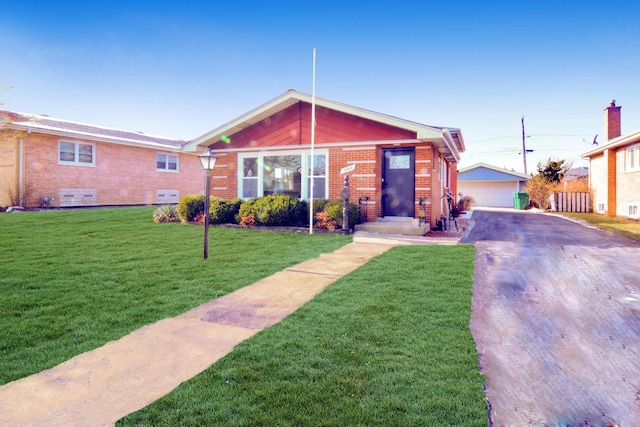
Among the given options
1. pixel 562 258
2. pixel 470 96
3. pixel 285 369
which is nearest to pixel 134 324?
pixel 285 369

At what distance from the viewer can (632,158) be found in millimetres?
17109

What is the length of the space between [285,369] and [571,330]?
2969 mm

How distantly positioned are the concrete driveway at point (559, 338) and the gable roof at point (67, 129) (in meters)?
14.5

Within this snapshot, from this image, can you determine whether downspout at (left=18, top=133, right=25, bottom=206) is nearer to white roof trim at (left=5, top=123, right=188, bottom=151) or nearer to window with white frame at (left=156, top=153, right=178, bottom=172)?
white roof trim at (left=5, top=123, right=188, bottom=151)

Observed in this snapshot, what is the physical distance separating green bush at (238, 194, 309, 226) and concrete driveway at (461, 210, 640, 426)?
5.81m

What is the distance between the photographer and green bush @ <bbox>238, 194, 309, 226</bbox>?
38.2 feet

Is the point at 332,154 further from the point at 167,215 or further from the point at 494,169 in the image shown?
the point at 494,169

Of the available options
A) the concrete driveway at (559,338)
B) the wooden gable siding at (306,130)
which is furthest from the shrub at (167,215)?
the concrete driveway at (559,338)

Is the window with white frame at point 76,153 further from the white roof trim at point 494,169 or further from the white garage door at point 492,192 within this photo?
the white garage door at point 492,192

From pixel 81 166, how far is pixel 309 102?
12610 millimetres

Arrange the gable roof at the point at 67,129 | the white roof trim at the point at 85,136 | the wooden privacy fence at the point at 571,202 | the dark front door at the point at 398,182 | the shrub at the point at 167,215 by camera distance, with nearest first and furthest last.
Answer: the dark front door at the point at 398,182, the shrub at the point at 167,215, the white roof trim at the point at 85,136, the gable roof at the point at 67,129, the wooden privacy fence at the point at 571,202

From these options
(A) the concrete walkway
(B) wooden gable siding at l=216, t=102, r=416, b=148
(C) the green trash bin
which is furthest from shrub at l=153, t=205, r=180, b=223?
(C) the green trash bin

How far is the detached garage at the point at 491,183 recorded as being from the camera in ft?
109

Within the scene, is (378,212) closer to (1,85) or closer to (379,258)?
(379,258)
